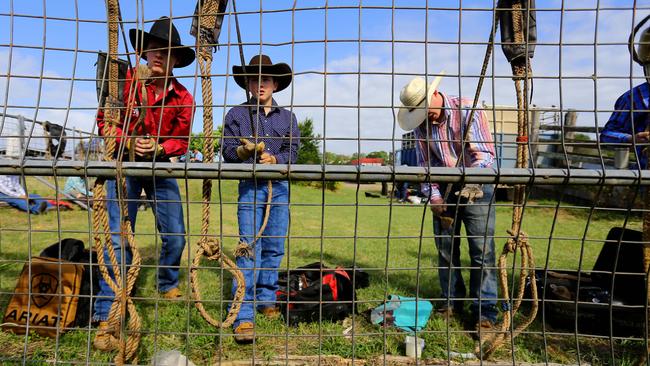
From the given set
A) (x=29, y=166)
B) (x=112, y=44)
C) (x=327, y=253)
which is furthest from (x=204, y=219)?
(x=327, y=253)

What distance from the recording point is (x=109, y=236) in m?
2.06

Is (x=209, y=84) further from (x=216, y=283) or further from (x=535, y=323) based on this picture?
(x=535, y=323)

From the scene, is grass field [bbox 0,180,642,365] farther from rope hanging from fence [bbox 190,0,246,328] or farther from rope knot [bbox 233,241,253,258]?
rope knot [bbox 233,241,253,258]

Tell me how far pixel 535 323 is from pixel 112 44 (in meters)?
3.17

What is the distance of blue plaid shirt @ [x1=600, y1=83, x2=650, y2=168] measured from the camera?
8.87ft

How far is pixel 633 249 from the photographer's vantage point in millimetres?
2959

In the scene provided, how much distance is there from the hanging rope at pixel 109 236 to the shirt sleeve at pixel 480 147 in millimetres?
1981

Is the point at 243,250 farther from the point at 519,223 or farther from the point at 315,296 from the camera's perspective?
the point at 519,223

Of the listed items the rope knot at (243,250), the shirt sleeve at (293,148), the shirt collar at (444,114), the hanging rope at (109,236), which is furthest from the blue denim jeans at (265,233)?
the shirt collar at (444,114)

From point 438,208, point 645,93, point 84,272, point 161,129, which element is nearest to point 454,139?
point 438,208

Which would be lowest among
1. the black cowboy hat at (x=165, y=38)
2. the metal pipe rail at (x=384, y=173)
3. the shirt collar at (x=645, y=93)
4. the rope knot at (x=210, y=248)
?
the rope knot at (x=210, y=248)

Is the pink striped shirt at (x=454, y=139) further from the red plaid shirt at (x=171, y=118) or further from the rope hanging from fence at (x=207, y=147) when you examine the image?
the red plaid shirt at (x=171, y=118)

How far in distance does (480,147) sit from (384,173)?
4.01 feet

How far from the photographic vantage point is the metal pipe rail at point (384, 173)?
1.80m
